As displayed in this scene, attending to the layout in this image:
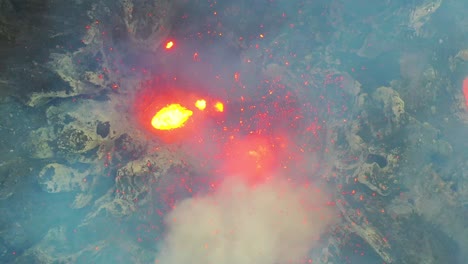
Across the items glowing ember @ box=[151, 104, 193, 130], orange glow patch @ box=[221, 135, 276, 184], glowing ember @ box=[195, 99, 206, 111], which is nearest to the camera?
glowing ember @ box=[151, 104, 193, 130]

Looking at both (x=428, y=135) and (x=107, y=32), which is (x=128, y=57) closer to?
(x=107, y=32)

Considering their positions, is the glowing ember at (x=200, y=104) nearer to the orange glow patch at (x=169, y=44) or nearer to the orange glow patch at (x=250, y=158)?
the orange glow patch at (x=250, y=158)

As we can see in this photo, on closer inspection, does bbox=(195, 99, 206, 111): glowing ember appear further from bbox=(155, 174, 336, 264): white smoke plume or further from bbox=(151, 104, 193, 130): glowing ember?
bbox=(155, 174, 336, 264): white smoke plume

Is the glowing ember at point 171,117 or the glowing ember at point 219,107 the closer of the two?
the glowing ember at point 171,117

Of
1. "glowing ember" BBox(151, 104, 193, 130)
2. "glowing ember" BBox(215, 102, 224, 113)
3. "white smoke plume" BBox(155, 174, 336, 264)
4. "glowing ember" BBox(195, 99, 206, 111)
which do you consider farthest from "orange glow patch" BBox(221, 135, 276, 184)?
"glowing ember" BBox(151, 104, 193, 130)

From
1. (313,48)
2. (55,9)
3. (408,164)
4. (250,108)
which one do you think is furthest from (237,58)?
(408,164)

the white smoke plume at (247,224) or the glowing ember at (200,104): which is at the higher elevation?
the glowing ember at (200,104)

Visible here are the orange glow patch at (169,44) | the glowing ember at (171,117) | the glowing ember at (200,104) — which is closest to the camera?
the orange glow patch at (169,44)

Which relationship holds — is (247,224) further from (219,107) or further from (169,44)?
(169,44)

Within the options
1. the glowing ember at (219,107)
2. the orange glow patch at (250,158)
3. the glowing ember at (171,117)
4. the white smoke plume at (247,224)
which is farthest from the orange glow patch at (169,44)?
the white smoke plume at (247,224)
